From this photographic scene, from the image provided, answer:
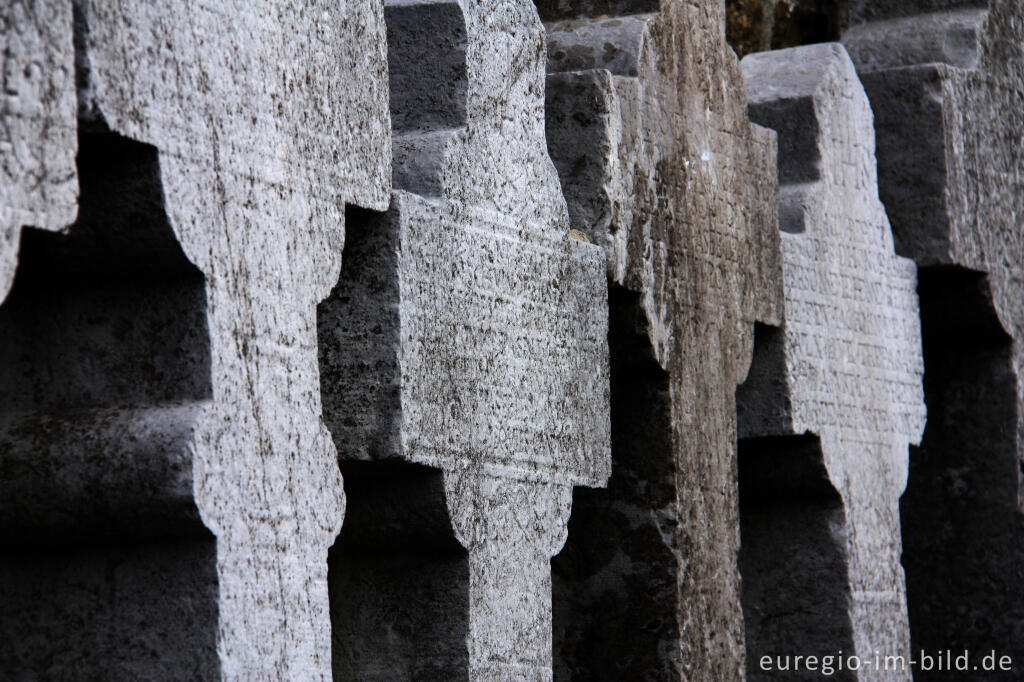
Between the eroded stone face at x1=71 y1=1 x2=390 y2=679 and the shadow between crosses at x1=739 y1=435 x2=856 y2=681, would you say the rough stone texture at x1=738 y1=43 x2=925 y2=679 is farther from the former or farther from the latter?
the eroded stone face at x1=71 y1=1 x2=390 y2=679

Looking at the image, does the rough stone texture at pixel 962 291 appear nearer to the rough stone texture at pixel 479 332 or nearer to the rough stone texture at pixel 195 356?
the rough stone texture at pixel 479 332

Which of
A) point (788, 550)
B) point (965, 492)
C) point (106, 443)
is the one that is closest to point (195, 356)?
point (106, 443)

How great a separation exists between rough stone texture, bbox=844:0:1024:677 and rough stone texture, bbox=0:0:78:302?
3004mm

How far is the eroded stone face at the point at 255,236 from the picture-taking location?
213cm

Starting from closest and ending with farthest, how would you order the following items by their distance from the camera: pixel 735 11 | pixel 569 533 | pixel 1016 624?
pixel 569 533 → pixel 1016 624 → pixel 735 11

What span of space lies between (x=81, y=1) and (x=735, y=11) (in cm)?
339

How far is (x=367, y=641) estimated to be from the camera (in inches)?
107

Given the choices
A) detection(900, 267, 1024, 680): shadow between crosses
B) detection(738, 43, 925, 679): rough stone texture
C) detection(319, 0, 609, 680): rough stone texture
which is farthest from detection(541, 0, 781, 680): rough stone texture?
detection(900, 267, 1024, 680): shadow between crosses

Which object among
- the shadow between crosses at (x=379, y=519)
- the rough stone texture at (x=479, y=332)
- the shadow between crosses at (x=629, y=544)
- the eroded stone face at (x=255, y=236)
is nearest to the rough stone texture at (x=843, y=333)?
the shadow between crosses at (x=629, y=544)

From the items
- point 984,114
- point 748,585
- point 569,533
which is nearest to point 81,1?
point 569,533

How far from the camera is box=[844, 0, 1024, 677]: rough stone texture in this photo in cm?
461

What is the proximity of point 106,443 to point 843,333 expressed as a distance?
2.32 m

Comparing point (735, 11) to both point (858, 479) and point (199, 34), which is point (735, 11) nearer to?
point (858, 479)

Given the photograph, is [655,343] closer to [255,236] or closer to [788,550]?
[788,550]
